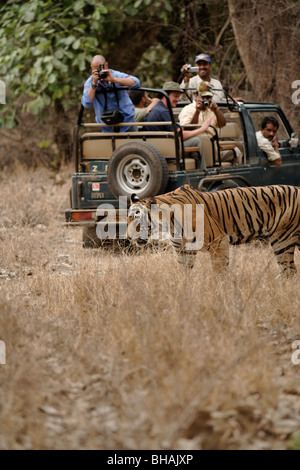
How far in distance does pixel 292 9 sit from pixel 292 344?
788cm

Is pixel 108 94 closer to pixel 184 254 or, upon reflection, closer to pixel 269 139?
pixel 269 139

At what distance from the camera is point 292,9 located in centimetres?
1138

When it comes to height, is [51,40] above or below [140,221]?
above

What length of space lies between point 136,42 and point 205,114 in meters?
6.03

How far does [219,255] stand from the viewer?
240 inches

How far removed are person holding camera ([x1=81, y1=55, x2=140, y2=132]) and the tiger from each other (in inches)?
62.9

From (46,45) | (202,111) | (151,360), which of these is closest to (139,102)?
(202,111)

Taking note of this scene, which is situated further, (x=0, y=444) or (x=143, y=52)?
(x=143, y=52)

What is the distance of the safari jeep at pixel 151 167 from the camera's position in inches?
285

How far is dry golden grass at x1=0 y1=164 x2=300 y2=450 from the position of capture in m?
3.55

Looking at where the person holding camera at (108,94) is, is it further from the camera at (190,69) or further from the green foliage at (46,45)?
the green foliage at (46,45)

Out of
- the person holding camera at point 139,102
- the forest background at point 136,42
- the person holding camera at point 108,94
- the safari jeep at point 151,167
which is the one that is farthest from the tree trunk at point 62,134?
the person holding camera at point 108,94
